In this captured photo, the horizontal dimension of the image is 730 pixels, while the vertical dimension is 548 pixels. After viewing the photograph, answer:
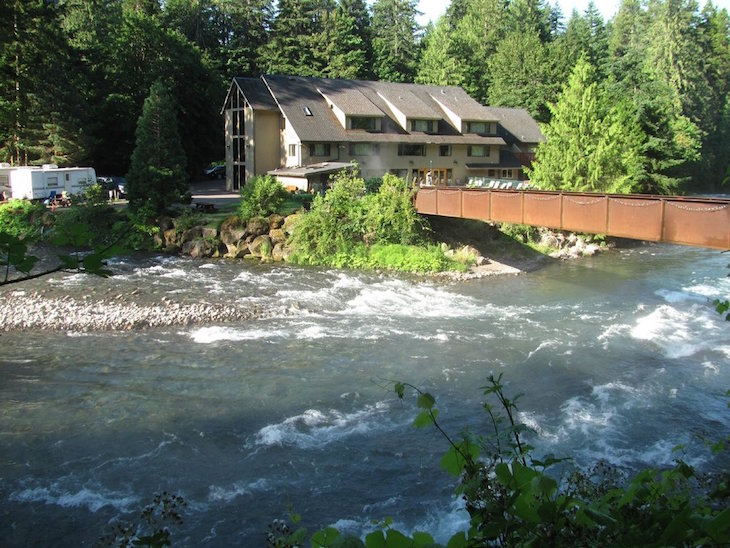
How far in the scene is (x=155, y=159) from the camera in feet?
127

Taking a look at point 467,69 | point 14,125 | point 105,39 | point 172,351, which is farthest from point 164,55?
point 172,351

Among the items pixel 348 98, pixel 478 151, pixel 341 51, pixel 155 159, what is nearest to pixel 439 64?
pixel 341 51

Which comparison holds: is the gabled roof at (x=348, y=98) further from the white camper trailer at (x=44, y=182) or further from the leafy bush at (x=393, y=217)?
the white camper trailer at (x=44, y=182)

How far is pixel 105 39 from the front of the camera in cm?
6100

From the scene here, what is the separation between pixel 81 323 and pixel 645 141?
43.0m

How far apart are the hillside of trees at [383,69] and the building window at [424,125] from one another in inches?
366

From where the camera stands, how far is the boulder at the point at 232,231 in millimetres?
37062

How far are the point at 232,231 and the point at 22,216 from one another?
14.2 meters

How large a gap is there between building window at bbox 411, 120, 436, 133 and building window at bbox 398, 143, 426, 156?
1499 millimetres

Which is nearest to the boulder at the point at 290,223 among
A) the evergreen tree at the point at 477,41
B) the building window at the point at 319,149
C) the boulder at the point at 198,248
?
the boulder at the point at 198,248

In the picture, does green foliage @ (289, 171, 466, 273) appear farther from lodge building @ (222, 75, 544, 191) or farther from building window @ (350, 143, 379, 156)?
building window @ (350, 143, 379, 156)

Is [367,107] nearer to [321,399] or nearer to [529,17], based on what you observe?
[321,399]

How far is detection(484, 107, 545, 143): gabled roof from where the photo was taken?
194 ft

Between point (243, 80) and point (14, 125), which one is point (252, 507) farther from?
point (14, 125)
